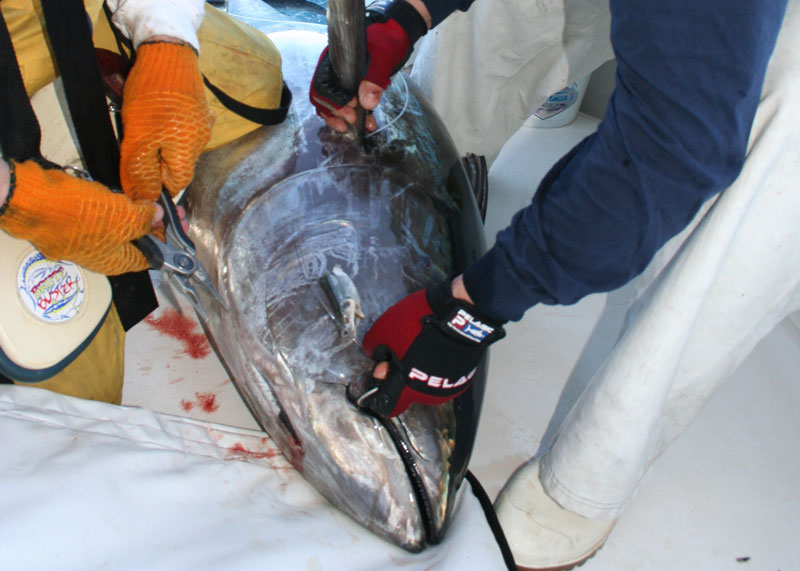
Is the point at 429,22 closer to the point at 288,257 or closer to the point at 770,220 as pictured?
the point at 288,257

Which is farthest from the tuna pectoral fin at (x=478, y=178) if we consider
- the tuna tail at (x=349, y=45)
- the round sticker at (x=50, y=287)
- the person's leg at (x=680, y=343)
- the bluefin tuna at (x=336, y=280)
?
the round sticker at (x=50, y=287)

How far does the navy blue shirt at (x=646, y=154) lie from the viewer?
926 mm

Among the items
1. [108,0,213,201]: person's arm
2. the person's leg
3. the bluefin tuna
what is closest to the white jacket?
[108,0,213,201]: person's arm

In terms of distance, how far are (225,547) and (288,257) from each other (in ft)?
2.06

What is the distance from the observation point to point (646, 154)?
0.99 meters

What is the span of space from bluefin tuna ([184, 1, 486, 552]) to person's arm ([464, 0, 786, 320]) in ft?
1.14

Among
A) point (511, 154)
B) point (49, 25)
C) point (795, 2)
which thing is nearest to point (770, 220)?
point (795, 2)

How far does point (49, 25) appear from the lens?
4.40ft

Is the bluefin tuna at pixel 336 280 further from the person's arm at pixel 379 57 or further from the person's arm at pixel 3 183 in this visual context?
the person's arm at pixel 3 183

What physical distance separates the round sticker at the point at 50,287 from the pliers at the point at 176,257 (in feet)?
0.59

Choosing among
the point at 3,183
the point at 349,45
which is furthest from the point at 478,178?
the point at 3,183

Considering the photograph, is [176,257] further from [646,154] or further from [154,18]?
[646,154]

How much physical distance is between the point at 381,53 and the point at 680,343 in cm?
110

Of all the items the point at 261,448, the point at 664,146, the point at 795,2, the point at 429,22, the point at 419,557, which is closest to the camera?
the point at 664,146
